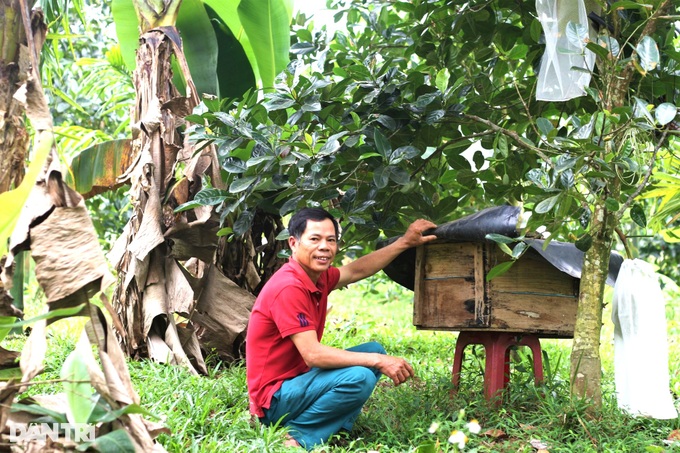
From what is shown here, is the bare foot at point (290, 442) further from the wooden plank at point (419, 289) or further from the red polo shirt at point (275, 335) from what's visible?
the wooden plank at point (419, 289)

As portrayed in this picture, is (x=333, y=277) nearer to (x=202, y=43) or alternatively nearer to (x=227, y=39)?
(x=202, y=43)

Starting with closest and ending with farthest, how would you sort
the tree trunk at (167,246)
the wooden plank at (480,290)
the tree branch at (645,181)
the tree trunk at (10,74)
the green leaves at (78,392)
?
the green leaves at (78,392), the tree branch at (645,181), the wooden plank at (480,290), the tree trunk at (10,74), the tree trunk at (167,246)

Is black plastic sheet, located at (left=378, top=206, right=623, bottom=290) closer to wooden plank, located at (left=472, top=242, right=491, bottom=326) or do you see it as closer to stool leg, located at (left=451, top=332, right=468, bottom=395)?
wooden plank, located at (left=472, top=242, right=491, bottom=326)

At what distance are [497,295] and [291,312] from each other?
0.91 metres

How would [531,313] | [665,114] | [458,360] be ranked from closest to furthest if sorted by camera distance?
[665,114], [531,313], [458,360]

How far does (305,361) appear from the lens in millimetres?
2885

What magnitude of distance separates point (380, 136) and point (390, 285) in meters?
5.46

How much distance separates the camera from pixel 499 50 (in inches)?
138

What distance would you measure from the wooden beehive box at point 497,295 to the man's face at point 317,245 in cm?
54

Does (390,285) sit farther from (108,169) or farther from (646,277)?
(646,277)

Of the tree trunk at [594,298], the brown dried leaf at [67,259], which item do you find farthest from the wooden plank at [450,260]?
the brown dried leaf at [67,259]

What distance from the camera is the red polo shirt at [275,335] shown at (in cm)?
292

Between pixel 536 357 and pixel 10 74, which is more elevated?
pixel 10 74

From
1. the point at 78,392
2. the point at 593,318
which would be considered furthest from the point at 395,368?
the point at 78,392
